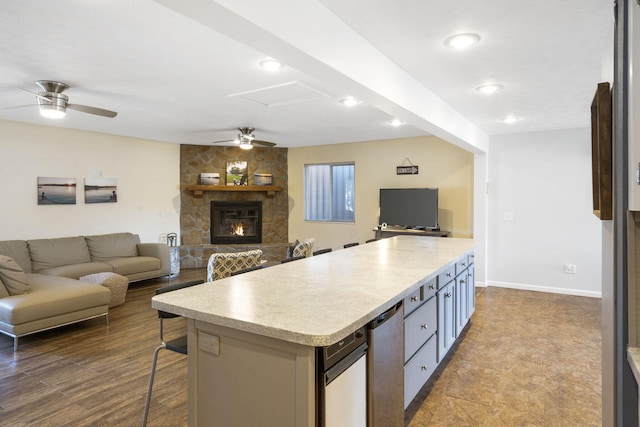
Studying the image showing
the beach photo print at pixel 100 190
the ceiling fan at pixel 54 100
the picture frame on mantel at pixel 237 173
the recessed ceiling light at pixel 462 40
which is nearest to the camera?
the recessed ceiling light at pixel 462 40

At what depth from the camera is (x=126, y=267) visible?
19.0ft

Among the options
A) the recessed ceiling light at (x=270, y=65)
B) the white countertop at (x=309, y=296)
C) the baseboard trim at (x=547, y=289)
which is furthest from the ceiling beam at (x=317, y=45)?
the baseboard trim at (x=547, y=289)

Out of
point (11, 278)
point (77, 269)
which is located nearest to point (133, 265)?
point (77, 269)

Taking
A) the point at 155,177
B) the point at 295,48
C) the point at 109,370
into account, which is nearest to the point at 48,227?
the point at 155,177

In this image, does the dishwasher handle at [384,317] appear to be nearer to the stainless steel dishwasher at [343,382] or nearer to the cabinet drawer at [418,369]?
the stainless steel dishwasher at [343,382]

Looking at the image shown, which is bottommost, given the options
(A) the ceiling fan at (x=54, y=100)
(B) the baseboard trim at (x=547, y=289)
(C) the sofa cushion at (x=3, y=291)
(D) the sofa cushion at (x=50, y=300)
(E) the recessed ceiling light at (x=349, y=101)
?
(B) the baseboard trim at (x=547, y=289)

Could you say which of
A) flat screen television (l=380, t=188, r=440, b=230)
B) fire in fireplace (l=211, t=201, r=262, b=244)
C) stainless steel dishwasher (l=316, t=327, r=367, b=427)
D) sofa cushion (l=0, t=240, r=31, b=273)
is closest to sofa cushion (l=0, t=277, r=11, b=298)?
sofa cushion (l=0, t=240, r=31, b=273)

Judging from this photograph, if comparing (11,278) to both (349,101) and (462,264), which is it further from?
(462,264)

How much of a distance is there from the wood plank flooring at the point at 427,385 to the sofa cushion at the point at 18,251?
63.8 inches

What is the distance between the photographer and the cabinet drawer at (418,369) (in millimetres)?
2314

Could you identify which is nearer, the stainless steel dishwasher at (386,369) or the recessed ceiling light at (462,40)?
the stainless steel dishwasher at (386,369)

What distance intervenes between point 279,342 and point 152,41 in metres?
2.24

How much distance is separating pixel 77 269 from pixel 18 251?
751 millimetres

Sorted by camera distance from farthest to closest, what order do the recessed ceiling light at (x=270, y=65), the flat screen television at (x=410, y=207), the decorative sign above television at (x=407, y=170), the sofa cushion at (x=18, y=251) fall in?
the decorative sign above television at (x=407, y=170), the flat screen television at (x=410, y=207), the sofa cushion at (x=18, y=251), the recessed ceiling light at (x=270, y=65)
